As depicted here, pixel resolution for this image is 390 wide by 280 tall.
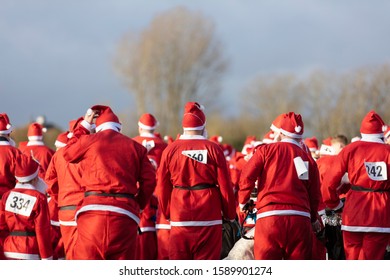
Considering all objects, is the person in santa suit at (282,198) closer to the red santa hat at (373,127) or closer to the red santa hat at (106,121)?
the red santa hat at (373,127)

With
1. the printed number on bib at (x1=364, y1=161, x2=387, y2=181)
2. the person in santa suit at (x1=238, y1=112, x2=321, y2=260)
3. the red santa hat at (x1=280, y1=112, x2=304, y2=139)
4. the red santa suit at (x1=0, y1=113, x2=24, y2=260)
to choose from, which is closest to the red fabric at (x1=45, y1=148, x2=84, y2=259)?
the red santa suit at (x1=0, y1=113, x2=24, y2=260)

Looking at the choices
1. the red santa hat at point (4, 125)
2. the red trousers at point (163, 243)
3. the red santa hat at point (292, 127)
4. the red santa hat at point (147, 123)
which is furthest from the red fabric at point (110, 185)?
the red santa hat at point (147, 123)

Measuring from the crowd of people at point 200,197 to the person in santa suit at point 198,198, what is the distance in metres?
0.01

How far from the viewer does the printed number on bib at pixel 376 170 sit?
10781 mm

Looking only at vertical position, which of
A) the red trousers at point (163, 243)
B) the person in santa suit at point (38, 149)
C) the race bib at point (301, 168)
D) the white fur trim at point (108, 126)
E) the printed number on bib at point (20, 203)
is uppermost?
the white fur trim at point (108, 126)

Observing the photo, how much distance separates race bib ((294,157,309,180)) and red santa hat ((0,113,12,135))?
4.92 metres

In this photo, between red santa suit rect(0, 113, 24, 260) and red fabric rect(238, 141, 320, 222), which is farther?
red santa suit rect(0, 113, 24, 260)

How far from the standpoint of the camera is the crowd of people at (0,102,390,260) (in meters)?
9.38

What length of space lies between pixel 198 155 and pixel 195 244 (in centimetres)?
107

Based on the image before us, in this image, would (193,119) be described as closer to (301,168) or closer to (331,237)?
(301,168)

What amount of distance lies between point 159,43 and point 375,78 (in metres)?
21.9

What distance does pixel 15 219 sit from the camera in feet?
36.0

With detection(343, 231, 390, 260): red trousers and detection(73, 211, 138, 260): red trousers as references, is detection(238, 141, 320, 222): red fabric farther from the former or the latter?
detection(73, 211, 138, 260): red trousers
